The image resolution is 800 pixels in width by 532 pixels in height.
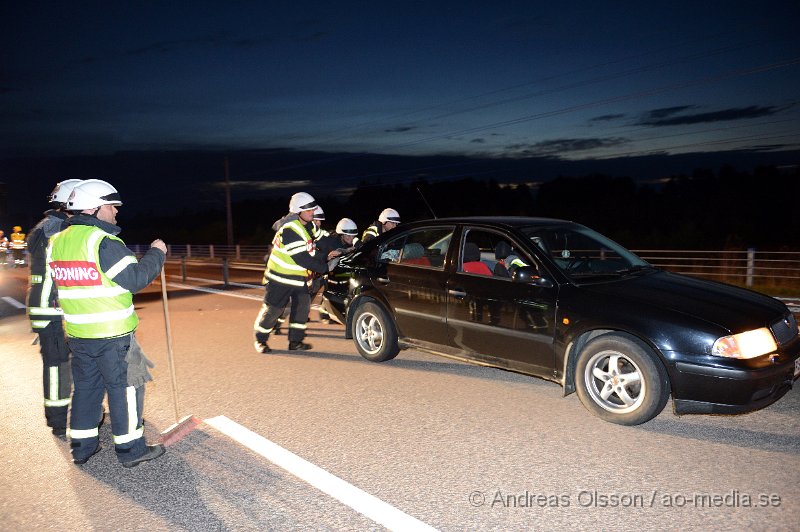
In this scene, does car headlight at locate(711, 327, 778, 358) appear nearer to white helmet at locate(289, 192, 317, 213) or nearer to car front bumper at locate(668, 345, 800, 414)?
car front bumper at locate(668, 345, 800, 414)

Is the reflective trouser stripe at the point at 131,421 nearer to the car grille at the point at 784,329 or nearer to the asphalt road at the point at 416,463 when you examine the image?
the asphalt road at the point at 416,463

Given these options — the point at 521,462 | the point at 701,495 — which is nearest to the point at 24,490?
the point at 521,462

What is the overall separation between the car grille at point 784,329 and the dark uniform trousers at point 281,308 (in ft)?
16.8

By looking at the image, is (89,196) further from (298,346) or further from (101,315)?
(298,346)

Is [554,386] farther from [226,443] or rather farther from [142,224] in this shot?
[142,224]

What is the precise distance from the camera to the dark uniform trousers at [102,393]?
4176mm

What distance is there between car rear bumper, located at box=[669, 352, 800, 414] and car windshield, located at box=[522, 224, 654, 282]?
3.96 ft

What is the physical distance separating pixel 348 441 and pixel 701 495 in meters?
2.34

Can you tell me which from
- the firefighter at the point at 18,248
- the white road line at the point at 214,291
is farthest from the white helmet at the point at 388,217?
the firefighter at the point at 18,248

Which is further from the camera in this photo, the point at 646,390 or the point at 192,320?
the point at 192,320

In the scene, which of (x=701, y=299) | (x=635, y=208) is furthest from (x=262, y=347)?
(x=635, y=208)

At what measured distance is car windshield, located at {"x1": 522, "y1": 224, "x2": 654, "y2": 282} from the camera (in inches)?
216

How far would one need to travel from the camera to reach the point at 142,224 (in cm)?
10975

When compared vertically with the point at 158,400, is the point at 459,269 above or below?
above
